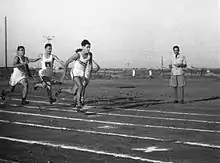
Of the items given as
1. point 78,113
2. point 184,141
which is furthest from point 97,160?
point 78,113

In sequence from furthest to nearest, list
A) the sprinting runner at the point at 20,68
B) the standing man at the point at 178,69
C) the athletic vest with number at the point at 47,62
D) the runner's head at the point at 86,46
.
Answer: the standing man at the point at 178,69 < the athletic vest with number at the point at 47,62 < the sprinting runner at the point at 20,68 < the runner's head at the point at 86,46

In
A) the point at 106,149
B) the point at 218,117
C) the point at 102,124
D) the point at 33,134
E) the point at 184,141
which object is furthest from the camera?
the point at 218,117

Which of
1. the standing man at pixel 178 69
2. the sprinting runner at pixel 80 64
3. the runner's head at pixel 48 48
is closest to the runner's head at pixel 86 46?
the sprinting runner at pixel 80 64

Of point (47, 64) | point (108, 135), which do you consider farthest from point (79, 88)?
point (108, 135)

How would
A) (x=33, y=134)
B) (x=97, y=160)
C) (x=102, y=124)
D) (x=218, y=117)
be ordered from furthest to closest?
1. (x=218, y=117)
2. (x=102, y=124)
3. (x=33, y=134)
4. (x=97, y=160)

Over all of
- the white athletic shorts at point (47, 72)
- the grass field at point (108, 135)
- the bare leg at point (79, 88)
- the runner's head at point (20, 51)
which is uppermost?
the runner's head at point (20, 51)

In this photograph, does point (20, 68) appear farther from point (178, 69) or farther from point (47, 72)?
point (178, 69)

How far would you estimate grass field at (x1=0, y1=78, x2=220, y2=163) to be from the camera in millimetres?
Answer: 5926

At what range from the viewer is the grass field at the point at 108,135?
5926 mm

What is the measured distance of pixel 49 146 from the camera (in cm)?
662

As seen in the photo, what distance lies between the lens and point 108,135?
25.6 feet

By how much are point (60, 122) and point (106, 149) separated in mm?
3310

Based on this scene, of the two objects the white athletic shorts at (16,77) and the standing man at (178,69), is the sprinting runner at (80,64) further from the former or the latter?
the standing man at (178,69)

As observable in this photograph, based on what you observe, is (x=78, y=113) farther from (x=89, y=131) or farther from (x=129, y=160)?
(x=129, y=160)
